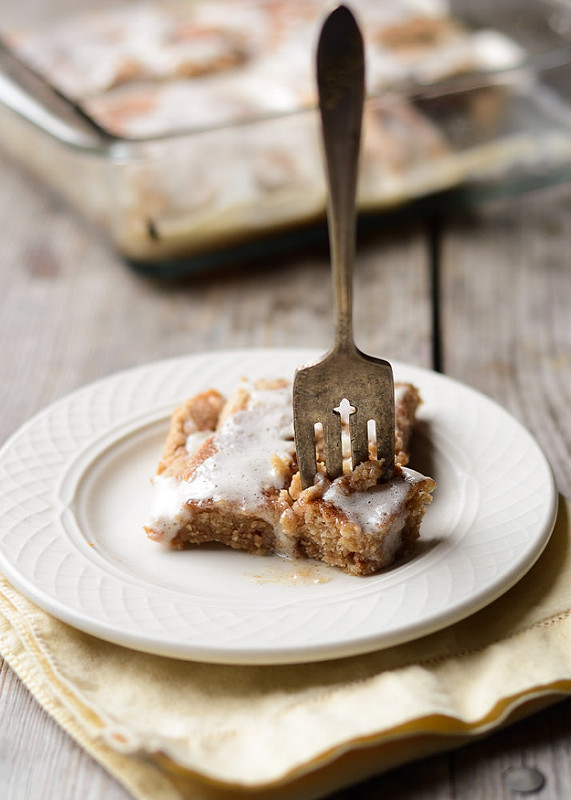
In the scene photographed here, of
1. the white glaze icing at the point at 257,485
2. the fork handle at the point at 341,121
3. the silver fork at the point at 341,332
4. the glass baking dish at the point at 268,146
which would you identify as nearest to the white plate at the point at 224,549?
the white glaze icing at the point at 257,485

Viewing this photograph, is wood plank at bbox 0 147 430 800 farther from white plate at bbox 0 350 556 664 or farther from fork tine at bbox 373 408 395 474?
fork tine at bbox 373 408 395 474

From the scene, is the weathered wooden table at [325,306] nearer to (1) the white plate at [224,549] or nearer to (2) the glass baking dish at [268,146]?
(2) the glass baking dish at [268,146]

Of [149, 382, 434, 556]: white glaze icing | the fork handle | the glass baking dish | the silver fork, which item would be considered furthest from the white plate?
the glass baking dish

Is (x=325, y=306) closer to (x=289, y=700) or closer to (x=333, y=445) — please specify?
(x=333, y=445)

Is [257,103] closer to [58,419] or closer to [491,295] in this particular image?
[491,295]

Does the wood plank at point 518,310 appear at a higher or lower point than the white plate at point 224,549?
lower
